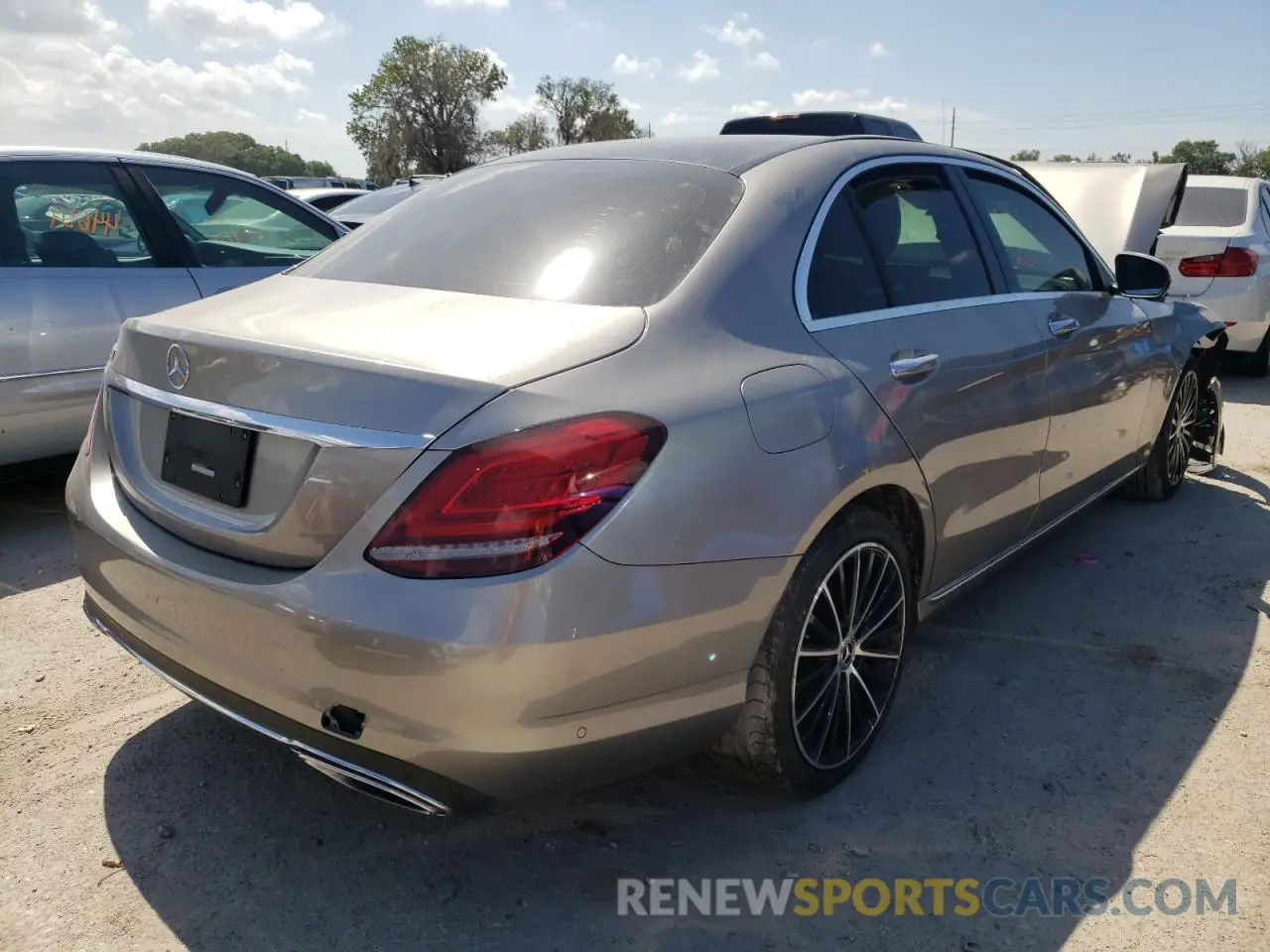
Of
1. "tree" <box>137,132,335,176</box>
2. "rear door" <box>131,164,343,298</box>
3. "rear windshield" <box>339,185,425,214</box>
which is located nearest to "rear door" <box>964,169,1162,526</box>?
"rear door" <box>131,164,343,298</box>

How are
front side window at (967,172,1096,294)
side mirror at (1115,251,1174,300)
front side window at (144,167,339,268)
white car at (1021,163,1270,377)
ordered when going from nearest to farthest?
front side window at (967,172,1096,294), side mirror at (1115,251,1174,300), front side window at (144,167,339,268), white car at (1021,163,1270,377)

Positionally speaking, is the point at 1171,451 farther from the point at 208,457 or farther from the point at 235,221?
the point at 235,221

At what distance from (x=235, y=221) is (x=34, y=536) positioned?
1874 millimetres

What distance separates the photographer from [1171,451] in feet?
16.5

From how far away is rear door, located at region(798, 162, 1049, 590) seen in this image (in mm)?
2623

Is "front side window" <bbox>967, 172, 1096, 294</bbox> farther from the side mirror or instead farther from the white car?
the white car

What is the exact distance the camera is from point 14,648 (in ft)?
11.3

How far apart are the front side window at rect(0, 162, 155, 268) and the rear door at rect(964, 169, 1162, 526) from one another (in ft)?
12.3

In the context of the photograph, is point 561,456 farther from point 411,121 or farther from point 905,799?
point 411,121

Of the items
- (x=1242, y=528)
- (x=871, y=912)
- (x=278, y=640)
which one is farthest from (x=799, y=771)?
(x=1242, y=528)

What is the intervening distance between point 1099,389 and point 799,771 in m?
2.17

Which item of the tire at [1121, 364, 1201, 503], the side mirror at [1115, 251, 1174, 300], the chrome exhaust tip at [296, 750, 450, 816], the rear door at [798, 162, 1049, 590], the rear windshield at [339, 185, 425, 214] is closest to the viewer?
the chrome exhaust tip at [296, 750, 450, 816]

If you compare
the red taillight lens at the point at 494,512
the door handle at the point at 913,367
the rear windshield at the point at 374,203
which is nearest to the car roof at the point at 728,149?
the door handle at the point at 913,367

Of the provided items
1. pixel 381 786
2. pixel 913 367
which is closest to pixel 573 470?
pixel 381 786
